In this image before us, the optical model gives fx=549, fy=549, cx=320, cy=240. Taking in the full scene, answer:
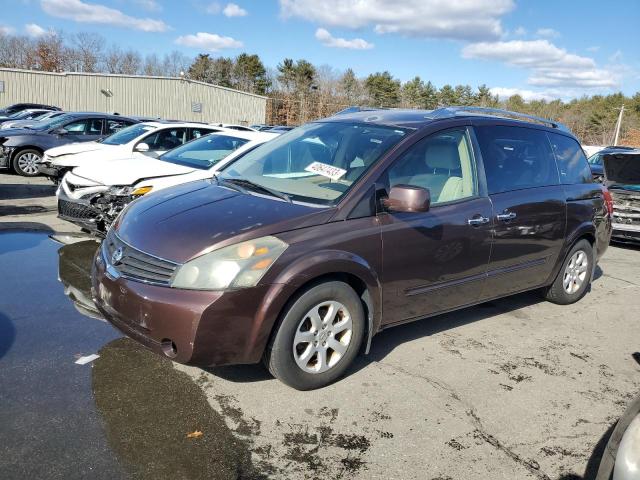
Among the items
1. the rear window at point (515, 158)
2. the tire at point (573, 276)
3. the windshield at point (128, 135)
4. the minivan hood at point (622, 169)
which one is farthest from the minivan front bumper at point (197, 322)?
the minivan hood at point (622, 169)

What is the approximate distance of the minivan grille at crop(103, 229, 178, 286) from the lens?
3293 millimetres

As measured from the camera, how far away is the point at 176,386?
362 centimetres

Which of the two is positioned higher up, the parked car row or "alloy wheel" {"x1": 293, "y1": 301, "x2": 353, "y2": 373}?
the parked car row

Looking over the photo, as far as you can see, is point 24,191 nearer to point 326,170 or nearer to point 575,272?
point 326,170

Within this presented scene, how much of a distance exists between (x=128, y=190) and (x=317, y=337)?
413cm

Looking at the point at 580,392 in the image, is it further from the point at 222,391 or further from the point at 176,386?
the point at 176,386

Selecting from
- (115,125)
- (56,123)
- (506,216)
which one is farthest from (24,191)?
(506,216)

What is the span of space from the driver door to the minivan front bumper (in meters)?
1.03

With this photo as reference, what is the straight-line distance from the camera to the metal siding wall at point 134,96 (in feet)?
121

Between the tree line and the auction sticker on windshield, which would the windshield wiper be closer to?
the auction sticker on windshield

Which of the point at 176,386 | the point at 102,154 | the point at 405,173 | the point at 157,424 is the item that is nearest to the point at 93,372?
the point at 176,386

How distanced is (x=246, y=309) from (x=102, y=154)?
22.4ft

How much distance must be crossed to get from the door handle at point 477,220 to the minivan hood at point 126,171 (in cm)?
409

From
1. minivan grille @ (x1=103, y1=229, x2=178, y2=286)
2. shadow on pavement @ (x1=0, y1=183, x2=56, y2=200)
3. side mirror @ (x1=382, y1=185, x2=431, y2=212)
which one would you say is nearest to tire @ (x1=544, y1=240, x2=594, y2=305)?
side mirror @ (x1=382, y1=185, x2=431, y2=212)
